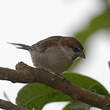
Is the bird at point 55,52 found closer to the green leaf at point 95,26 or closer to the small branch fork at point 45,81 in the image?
the green leaf at point 95,26

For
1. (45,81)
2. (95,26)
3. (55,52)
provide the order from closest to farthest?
(45,81) → (95,26) → (55,52)

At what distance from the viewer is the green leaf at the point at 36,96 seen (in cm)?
252

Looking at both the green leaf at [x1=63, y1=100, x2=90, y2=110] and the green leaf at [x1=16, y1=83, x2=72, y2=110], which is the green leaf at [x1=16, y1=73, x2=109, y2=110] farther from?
the green leaf at [x1=63, y1=100, x2=90, y2=110]

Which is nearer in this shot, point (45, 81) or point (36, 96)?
point (45, 81)

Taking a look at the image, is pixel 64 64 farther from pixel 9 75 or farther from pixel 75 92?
pixel 9 75

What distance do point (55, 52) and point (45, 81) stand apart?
1456 millimetres

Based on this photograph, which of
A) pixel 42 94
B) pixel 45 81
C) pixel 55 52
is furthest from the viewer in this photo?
pixel 55 52

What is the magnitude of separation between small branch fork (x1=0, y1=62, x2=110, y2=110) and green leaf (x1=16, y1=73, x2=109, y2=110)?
14.7 inches

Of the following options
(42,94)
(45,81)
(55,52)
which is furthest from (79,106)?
(55,52)

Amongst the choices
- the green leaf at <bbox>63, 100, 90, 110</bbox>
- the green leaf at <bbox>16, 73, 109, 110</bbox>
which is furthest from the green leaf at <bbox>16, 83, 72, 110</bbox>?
the green leaf at <bbox>63, 100, 90, 110</bbox>

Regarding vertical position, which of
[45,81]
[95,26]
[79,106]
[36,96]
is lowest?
[36,96]

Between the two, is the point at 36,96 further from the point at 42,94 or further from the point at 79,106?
the point at 79,106

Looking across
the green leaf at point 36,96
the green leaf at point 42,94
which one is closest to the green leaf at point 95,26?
the green leaf at point 42,94

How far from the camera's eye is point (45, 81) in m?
2.01
